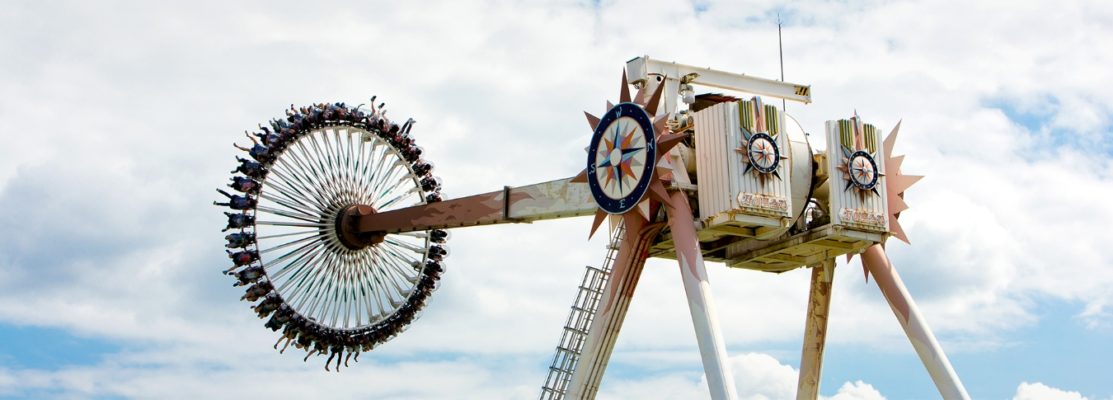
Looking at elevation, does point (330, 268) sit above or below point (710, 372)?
above

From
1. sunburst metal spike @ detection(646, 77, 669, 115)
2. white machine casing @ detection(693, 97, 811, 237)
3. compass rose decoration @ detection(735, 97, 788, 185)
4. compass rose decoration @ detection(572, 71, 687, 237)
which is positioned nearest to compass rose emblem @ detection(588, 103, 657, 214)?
compass rose decoration @ detection(572, 71, 687, 237)

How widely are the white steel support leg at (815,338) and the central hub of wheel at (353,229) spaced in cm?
1597

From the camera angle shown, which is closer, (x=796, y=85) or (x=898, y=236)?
(x=898, y=236)

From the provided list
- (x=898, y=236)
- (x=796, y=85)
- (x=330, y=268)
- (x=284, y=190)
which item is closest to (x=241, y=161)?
(x=284, y=190)

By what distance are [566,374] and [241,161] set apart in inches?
593

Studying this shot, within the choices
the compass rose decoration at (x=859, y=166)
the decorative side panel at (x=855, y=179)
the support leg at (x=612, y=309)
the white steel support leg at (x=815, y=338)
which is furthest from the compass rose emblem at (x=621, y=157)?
the white steel support leg at (x=815, y=338)

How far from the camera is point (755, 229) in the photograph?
38.2m

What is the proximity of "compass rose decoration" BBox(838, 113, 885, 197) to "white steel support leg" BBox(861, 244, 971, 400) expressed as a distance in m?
2.85

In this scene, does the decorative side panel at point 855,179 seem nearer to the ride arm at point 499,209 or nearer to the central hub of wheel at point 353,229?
the ride arm at point 499,209

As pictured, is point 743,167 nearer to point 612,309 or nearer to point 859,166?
point 859,166

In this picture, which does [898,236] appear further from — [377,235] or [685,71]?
[377,235]

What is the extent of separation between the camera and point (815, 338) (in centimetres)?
4331

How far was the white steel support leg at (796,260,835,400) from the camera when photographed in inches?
1694

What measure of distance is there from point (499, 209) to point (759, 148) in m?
9.78
